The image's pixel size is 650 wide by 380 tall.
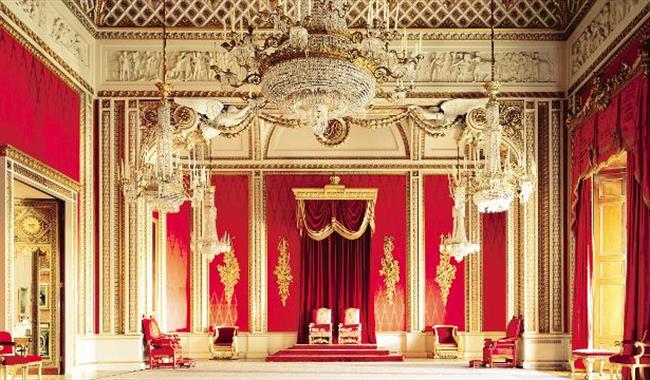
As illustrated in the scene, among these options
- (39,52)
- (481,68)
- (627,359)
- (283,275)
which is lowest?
(627,359)

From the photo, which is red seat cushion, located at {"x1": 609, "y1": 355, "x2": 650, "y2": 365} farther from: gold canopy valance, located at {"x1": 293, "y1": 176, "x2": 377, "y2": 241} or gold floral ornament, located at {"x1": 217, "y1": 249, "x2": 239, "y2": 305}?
gold floral ornament, located at {"x1": 217, "y1": 249, "x2": 239, "y2": 305}

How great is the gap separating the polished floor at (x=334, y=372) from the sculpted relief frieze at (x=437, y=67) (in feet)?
13.2

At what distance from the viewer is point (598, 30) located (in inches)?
448

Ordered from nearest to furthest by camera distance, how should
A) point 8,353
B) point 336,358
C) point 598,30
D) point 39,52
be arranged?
point 8,353, point 39,52, point 598,30, point 336,358

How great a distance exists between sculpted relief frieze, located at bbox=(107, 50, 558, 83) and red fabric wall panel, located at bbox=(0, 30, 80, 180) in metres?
1.06

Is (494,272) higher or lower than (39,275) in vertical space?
lower

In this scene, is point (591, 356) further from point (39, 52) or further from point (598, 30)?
point (39, 52)

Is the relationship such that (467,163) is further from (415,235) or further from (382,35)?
(382,35)

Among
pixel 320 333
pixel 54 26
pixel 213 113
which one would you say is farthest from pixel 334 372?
pixel 54 26

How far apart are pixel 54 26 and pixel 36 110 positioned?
132 cm

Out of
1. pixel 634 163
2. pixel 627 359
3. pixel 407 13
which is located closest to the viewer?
pixel 627 359

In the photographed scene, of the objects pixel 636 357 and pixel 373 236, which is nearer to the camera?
pixel 636 357

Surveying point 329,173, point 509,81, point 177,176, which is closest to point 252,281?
point 329,173

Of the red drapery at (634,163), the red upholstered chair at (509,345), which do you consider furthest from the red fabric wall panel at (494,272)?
the red drapery at (634,163)
